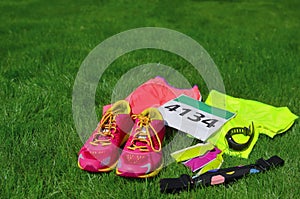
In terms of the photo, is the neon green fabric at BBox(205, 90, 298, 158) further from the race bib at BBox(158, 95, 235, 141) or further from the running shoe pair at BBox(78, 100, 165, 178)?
the running shoe pair at BBox(78, 100, 165, 178)

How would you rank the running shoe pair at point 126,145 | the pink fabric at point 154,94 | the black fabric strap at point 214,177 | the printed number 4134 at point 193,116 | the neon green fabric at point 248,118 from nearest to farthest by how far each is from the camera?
the black fabric strap at point 214,177 < the running shoe pair at point 126,145 < the neon green fabric at point 248,118 < the printed number 4134 at point 193,116 < the pink fabric at point 154,94

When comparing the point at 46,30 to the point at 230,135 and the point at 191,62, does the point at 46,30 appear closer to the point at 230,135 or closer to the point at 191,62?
the point at 191,62

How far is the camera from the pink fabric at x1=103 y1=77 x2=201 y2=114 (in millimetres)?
2871

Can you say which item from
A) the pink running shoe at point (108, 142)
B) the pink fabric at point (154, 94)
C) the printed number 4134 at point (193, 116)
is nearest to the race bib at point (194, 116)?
the printed number 4134 at point (193, 116)

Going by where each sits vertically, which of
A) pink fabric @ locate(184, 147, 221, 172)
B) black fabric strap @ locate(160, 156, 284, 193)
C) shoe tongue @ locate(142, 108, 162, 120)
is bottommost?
pink fabric @ locate(184, 147, 221, 172)

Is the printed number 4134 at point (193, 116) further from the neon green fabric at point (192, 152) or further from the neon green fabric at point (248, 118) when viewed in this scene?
the neon green fabric at point (192, 152)

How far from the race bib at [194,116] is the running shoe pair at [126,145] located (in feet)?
0.76

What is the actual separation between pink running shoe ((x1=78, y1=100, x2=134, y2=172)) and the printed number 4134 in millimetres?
439

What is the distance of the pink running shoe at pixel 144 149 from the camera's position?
201cm

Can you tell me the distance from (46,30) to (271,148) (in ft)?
12.3

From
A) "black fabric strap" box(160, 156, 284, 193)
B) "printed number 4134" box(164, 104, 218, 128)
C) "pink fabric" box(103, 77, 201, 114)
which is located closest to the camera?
"black fabric strap" box(160, 156, 284, 193)

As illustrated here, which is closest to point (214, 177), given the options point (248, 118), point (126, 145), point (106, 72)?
point (126, 145)

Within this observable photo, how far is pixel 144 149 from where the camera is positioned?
214 centimetres

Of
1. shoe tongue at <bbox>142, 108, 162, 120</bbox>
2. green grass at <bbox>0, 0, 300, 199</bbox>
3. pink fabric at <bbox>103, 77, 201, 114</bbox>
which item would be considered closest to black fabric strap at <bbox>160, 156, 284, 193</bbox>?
green grass at <bbox>0, 0, 300, 199</bbox>
